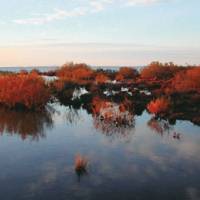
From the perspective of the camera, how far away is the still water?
477 inches

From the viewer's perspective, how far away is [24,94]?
26.9m

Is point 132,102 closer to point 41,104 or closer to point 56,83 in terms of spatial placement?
point 41,104

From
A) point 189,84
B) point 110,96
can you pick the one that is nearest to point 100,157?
point 110,96

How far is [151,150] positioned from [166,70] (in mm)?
38260

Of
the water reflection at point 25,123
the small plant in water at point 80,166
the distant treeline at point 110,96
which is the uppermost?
the distant treeline at point 110,96

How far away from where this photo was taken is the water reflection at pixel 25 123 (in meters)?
20.4

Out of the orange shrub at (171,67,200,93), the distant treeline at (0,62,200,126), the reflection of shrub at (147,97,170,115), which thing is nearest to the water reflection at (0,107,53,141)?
the distant treeline at (0,62,200,126)

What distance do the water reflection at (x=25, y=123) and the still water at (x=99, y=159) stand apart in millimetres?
50

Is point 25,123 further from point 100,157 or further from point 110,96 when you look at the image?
point 110,96

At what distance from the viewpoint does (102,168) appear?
14.3 meters

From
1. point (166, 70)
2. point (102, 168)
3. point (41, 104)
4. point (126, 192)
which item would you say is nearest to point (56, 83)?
point (41, 104)

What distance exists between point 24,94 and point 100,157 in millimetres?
12562

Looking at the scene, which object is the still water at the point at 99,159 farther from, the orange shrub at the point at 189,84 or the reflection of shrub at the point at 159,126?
the orange shrub at the point at 189,84

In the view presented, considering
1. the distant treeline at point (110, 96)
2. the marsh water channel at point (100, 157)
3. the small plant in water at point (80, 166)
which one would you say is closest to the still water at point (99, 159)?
the marsh water channel at point (100, 157)
